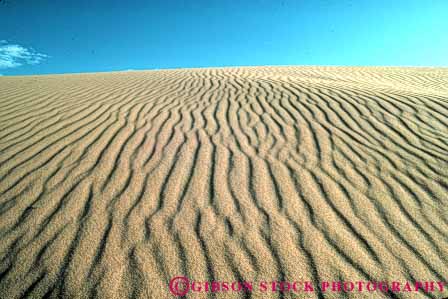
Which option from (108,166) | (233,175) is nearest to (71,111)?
(108,166)

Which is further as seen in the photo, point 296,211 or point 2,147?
point 2,147

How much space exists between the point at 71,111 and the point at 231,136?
9.62 ft

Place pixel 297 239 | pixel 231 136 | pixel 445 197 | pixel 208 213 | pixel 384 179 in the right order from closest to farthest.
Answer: pixel 297 239
pixel 208 213
pixel 445 197
pixel 384 179
pixel 231 136

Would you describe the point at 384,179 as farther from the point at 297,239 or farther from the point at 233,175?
the point at 233,175

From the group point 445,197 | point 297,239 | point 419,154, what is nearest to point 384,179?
point 445,197

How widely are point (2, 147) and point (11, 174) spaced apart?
0.79 metres

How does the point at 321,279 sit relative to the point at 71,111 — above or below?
below

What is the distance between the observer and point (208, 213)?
6.88 ft

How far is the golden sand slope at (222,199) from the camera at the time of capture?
65.7 inches

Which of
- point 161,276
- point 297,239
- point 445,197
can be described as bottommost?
point 161,276

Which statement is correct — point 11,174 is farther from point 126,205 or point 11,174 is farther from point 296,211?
point 296,211

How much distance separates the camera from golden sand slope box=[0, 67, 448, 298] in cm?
167

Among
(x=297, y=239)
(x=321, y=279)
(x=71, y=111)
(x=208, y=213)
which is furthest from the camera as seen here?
(x=71, y=111)

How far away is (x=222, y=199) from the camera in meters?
2.25
